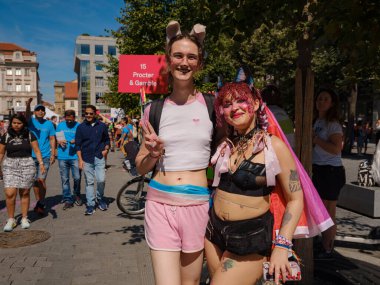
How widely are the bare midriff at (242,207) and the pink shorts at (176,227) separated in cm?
19

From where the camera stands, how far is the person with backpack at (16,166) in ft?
19.8

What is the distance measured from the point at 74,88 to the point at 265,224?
139 m

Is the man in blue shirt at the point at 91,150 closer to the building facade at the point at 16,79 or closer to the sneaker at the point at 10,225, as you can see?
the sneaker at the point at 10,225

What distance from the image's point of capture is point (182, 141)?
2.35 m

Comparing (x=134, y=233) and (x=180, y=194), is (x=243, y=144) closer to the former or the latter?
(x=180, y=194)

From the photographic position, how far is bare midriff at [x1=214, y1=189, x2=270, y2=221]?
2158 mm

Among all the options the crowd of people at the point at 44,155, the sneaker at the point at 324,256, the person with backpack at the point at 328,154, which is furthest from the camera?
the crowd of people at the point at 44,155

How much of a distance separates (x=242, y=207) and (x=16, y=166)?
501 cm

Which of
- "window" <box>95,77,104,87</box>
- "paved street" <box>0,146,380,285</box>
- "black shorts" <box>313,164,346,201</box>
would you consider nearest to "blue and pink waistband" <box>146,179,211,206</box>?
"paved street" <box>0,146,380,285</box>

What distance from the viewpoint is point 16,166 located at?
607 centimetres

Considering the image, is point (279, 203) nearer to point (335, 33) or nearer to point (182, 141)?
point (182, 141)

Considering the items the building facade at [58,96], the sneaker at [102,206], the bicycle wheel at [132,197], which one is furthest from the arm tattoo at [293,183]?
the building facade at [58,96]

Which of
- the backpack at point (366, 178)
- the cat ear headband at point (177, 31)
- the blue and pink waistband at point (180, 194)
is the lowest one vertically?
the backpack at point (366, 178)

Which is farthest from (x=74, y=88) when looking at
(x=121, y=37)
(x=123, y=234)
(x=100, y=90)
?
(x=123, y=234)
